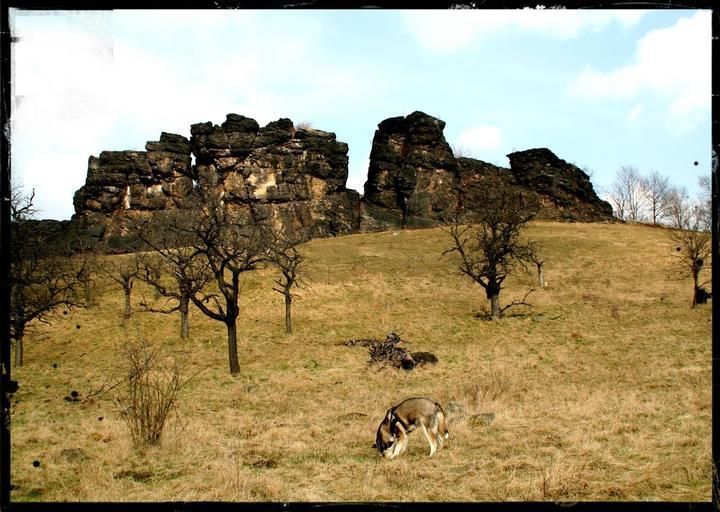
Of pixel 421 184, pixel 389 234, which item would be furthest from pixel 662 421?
pixel 421 184

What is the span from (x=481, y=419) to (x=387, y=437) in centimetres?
359

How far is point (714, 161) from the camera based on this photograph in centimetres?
318

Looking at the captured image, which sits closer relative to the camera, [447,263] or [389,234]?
[447,263]

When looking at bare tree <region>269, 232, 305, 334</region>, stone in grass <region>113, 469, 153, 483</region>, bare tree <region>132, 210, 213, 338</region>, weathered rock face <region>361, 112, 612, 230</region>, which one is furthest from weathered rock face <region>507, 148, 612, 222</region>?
stone in grass <region>113, 469, 153, 483</region>

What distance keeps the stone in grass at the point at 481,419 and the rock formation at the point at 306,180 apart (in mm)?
66444

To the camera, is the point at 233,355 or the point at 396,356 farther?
the point at 396,356

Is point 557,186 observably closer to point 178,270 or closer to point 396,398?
point 178,270

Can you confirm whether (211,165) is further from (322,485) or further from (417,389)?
(322,485)

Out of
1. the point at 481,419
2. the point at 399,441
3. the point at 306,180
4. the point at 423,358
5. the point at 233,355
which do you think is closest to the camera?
the point at 399,441

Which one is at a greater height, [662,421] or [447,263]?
[447,263]

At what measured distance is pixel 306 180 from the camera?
8350 centimetres

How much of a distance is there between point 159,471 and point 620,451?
7.82m

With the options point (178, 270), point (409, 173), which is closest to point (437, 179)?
point (409, 173)

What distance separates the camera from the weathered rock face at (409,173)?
8456 centimetres
